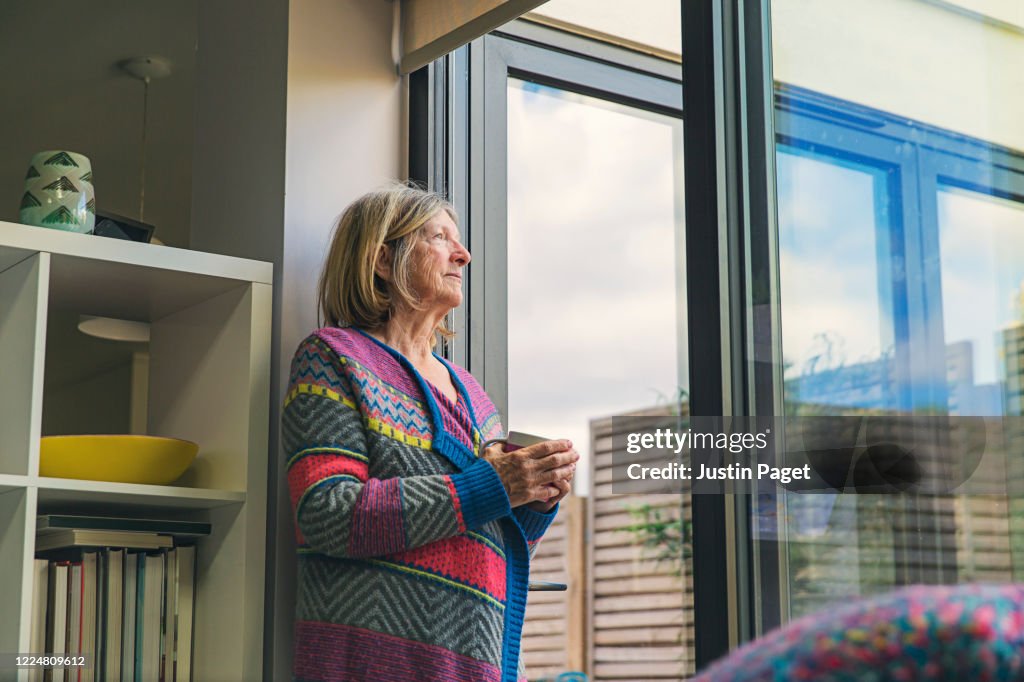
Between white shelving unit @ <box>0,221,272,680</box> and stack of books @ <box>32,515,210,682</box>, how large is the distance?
0.13 ft

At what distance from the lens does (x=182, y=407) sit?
2.11 meters

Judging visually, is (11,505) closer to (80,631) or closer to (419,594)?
(80,631)

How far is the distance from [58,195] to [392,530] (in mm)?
782

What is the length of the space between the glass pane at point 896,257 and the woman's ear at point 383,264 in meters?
0.64

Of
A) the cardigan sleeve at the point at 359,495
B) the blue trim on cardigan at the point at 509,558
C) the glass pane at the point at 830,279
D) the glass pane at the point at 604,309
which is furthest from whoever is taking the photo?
the glass pane at the point at 604,309

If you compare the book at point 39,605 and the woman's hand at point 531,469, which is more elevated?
the woman's hand at point 531,469

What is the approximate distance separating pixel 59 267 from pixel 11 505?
14.8 inches

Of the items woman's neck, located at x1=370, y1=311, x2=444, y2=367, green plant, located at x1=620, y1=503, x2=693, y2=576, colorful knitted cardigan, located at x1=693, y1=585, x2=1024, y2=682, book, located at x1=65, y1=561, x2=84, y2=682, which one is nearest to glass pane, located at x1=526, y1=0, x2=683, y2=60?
woman's neck, located at x1=370, y1=311, x2=444, y2=367

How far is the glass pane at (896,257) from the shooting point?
1226mm

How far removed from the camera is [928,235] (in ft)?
4.31

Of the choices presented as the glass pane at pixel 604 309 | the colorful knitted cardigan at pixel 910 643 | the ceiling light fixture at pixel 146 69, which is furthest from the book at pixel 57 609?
the ceiling light fixture at pixel 146 69

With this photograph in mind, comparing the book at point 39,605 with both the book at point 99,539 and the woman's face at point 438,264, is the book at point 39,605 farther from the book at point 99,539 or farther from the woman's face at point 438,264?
the woman's face at point 438,264

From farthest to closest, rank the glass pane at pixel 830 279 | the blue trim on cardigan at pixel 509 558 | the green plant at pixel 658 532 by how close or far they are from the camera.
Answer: the green plant at pixel 658 532
the blue trim on cardigan at pixel 509 558
the glass pane at pixel 830 279

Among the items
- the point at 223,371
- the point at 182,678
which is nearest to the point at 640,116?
the point at 223,371
